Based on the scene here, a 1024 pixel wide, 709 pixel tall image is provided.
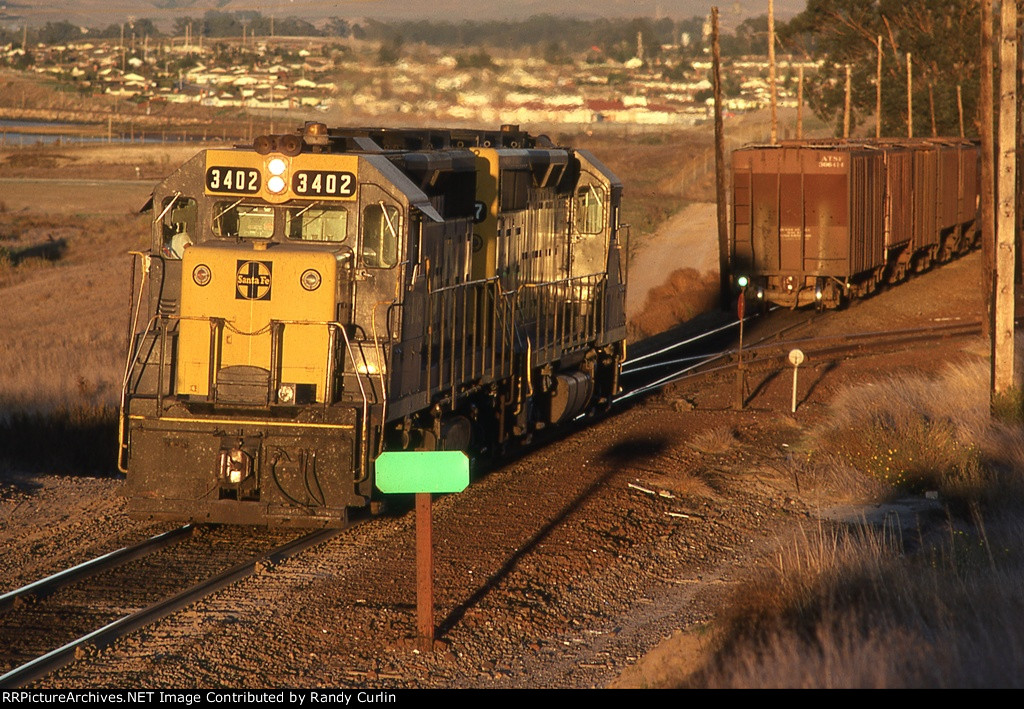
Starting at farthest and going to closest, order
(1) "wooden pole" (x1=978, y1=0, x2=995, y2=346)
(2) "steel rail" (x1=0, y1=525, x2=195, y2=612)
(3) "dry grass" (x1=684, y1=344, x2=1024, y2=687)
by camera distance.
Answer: (1) "wooden pole" (x1=978, y1=0, x2=995, y2=346) < (2) "steel rail" (x1=0, y1=525, x2=195, y2=612) < (3) "dry grass" (x1=684, y1=344, x2=1024, y2=687)

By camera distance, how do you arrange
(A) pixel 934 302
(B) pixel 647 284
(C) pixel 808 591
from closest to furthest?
(C) pixel 808 591 < (A) pixel 934 302 < (B) pixel 647 284

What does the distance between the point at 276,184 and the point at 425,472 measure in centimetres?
437

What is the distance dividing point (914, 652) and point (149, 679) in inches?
185

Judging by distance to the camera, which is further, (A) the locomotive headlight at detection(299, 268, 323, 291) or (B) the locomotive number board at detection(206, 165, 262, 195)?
(B) the locomotive number board at detection(206, 165, 262, 195)

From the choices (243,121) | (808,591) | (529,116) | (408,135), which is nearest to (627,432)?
(408,135)

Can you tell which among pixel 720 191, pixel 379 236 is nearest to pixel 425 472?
pixel 379 236

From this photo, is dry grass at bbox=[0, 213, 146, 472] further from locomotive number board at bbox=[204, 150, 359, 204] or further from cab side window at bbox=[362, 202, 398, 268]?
cab side window at bbox=[362, 202, 398, 268]

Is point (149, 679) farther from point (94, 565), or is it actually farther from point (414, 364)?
point (414, 364)

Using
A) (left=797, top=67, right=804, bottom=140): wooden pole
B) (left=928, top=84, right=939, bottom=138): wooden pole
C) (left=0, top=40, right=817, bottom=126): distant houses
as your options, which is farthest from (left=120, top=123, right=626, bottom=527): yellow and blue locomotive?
(left=928, top=84, right=939, bottom=138): wooden pole

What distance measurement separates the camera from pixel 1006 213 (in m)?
17.7

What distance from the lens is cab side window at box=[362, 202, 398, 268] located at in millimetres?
11784

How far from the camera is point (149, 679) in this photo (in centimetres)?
819

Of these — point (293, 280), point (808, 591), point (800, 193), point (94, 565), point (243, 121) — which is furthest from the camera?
point (243, 121)

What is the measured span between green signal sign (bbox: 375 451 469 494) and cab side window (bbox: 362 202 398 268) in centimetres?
349
